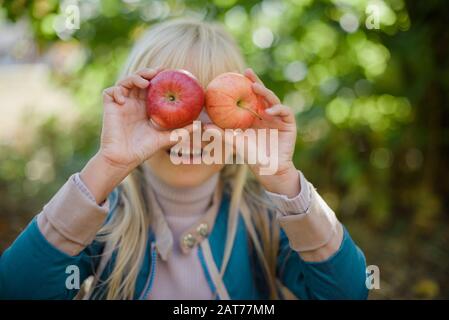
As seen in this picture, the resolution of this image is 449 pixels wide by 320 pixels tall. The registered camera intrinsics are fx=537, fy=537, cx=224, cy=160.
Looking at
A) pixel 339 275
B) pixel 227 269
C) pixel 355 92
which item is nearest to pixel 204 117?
pixel 227 269

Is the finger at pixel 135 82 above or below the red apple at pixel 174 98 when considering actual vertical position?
above

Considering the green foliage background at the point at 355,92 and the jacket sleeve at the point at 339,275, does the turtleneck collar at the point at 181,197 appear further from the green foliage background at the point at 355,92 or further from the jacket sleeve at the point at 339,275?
the green foliage background at the point at 355,92

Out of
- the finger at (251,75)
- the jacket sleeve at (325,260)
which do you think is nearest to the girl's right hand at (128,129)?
the finger at (251,75)

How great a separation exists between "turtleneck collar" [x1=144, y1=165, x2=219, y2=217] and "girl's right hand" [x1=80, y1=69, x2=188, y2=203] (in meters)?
0.28

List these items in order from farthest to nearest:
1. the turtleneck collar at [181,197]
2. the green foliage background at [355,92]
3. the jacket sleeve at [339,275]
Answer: the green foliage background at [355,92] → the turtleneck collar at [181,197] → the jacket sleeve at [339,275]

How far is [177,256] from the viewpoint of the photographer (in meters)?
1.77

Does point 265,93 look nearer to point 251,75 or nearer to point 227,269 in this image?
point 251,75

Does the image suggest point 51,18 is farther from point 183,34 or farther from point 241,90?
point 241,90

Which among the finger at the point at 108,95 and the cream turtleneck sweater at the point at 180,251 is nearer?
the finger at the point at 108,95

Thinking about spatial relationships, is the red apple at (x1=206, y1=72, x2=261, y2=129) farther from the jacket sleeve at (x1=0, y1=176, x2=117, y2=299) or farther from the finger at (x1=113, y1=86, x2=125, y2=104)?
the jacket sleeve at (x1=0, y1=176, x2=117, y2=299)

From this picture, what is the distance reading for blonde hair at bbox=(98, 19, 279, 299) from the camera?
1.70 meters

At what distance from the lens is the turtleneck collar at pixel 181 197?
1802 millimetres

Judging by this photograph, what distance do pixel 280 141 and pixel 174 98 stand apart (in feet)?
1.10
